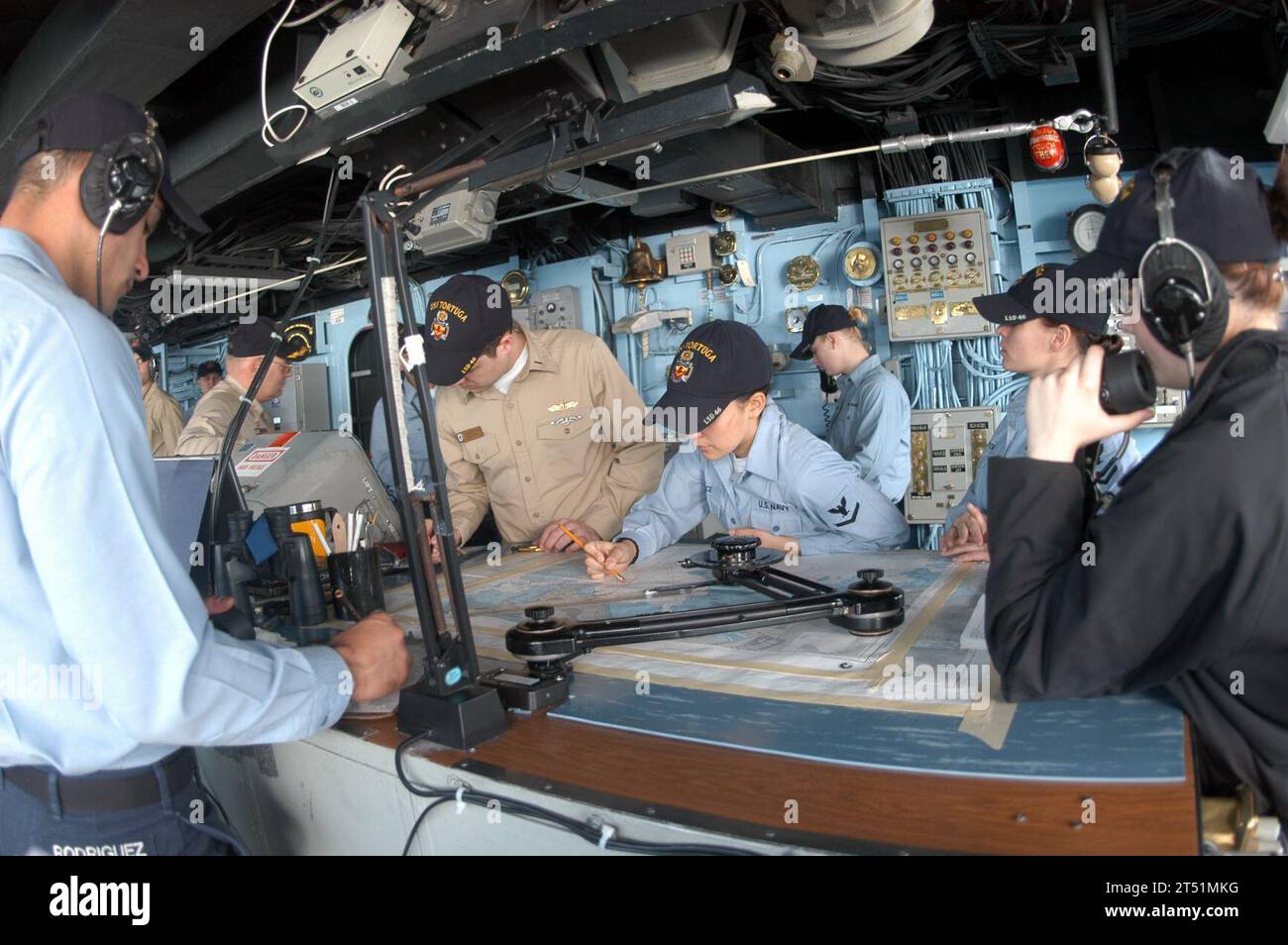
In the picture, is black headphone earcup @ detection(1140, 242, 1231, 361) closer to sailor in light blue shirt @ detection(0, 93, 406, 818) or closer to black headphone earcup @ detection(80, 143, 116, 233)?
sailor in light blue shirt @ detection(0, 93, 406, 818)

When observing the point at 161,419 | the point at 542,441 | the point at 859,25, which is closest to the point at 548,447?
the point at 542,441

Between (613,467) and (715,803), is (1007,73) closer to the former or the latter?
(613,467)

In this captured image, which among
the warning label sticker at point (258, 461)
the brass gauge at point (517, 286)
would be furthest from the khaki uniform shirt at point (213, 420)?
the brass gauge at point (517, 286)

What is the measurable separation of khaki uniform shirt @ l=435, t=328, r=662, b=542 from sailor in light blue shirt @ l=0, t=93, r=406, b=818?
213 cm

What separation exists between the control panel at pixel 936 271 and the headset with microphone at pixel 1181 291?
3792mm

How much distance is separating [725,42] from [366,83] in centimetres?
104

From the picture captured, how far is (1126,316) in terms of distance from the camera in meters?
1.35

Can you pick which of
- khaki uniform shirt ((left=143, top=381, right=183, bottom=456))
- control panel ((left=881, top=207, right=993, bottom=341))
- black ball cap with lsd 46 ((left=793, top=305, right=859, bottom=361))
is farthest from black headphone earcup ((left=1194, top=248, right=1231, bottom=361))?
khaki uniform shirt ((left=143, top=381, right=183, bottom=456))

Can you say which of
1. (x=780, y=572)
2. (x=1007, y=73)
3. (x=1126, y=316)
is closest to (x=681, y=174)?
(x=1007, y=73)

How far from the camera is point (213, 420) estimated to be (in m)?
4.34

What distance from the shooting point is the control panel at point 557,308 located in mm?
6004

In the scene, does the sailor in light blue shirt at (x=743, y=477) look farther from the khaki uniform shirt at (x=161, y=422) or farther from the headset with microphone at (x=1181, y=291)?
the khaki uniform shirt at (x=161, y=422)

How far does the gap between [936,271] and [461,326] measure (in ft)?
9.92

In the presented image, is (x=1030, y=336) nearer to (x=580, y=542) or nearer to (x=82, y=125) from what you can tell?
(x=580, y=542)
